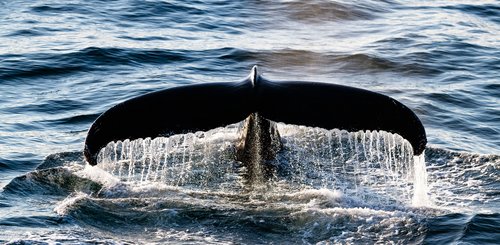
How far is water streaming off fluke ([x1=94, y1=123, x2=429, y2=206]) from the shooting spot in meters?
9.66

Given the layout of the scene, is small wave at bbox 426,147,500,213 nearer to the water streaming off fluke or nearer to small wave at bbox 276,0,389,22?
the water streaming off fluke

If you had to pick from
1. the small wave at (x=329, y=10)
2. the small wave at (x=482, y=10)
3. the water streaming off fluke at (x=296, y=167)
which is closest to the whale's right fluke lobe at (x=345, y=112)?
the water streaming off fluke at (x=296, y=167)

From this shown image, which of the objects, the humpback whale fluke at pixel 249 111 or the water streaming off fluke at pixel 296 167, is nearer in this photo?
the humpback whale fluke at pixel 249 111

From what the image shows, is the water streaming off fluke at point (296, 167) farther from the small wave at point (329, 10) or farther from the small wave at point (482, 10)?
the small wave at point (329, 10)

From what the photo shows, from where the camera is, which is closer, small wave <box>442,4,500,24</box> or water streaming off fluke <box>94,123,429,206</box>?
water streaming off fluke <box>94,123,429,206</box>

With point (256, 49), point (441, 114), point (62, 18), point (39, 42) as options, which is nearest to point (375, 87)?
point (441, 114)

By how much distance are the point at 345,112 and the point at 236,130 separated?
3.22m

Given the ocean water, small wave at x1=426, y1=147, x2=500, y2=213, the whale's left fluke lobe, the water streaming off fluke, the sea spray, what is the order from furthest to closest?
the water streaming off fluke < small wave at x1=426, y1=147, x2=500, y2=213 < the sea spray < the ocean water < the whale's left fluke lobe

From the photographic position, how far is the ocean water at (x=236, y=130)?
28.8ft

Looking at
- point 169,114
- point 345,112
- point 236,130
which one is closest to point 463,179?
point 345,112

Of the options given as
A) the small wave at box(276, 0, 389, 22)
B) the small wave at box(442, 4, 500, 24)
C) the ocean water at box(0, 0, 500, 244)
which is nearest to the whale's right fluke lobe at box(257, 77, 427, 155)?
the ocean water at box(0, 0, 500, 244)

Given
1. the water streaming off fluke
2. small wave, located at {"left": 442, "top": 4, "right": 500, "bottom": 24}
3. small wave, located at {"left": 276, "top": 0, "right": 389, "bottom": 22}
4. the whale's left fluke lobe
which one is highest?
the whale's left fluke lobe

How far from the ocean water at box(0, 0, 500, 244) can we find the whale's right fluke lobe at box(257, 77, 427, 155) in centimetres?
14

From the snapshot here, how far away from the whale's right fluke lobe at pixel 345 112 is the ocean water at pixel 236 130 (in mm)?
139
